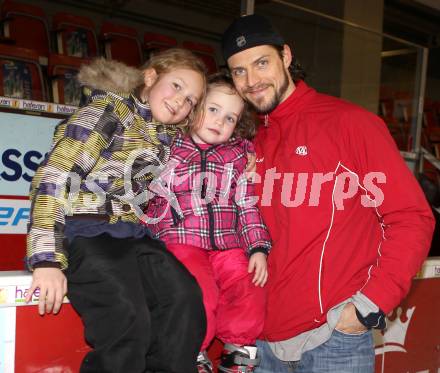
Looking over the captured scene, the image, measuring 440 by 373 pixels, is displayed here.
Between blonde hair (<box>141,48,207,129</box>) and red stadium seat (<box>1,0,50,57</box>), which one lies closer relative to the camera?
blonde hair (<box>141,48,207,129</box>)

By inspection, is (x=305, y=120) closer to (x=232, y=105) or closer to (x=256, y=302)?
(x=232, y=105)

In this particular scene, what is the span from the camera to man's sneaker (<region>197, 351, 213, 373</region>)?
152 cm

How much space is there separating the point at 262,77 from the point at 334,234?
0.60m

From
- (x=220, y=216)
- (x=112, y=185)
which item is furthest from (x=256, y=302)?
A: (x=112, y=185)

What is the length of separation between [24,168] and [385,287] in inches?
107

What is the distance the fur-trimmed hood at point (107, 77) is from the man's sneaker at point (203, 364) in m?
0.81

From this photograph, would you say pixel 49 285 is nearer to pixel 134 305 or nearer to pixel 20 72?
pixel 134 305

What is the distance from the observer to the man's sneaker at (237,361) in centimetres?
159

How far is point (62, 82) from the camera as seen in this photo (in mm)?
4891

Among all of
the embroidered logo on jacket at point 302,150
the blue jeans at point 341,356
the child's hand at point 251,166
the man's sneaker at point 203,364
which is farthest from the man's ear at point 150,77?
the blue jeans at point 341,356

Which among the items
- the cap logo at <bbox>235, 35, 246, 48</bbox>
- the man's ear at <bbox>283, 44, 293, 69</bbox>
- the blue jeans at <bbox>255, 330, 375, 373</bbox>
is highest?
the cap logo at <bbox>235, 35, 246, 48</bbox>

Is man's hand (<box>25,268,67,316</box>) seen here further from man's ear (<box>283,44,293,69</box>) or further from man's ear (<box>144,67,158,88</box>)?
man's ear (<box>283,44,293,69</box>)

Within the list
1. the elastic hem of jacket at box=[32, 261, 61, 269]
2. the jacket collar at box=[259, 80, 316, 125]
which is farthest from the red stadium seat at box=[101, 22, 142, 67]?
the elastic hem of jacket at box=[32, 261, 61, 269]

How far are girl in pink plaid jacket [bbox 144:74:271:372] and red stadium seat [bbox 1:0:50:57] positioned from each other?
172 inches
